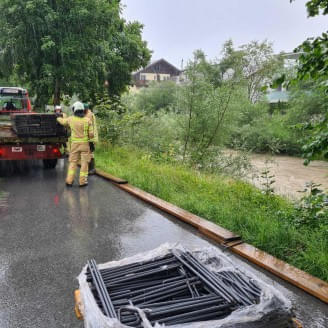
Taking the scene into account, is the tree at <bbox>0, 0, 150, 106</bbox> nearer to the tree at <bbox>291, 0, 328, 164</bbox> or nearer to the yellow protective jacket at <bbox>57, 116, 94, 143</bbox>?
the yellow protective jacket at <bbox>57, 116, 94, 143</bbox>

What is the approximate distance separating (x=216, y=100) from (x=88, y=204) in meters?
Answer: 6.21

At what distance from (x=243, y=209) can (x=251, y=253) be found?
148cm

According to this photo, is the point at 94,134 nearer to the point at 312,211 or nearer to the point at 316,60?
the point at 312,211

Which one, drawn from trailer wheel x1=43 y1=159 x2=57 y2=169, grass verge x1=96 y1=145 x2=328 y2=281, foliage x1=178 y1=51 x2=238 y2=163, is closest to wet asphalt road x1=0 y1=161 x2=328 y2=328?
grass verge x1=96 y1=145 x2=328 y2=281

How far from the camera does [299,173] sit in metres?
16.6

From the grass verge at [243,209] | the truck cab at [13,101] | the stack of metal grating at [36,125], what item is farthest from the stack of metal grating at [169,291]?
the truck cab at [13,101]

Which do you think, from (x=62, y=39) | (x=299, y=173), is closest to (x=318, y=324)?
(x=62, y=39)

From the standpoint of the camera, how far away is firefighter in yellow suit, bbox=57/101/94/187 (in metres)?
8.30

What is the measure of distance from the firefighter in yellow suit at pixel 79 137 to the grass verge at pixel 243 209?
1075 mm

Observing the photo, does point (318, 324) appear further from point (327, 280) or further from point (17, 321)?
point (17, 321)

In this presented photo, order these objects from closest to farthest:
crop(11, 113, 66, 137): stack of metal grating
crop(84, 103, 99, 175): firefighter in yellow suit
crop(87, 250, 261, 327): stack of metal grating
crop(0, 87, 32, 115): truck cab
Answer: crop(87, 250, 261, 327): stack of metal grating < crop(84, 103, 99, 175): firefighter in yellow suit < crop(11, 113, 66, 137): stack of metal grating < crop(0, 87, 32, 115): truck cab

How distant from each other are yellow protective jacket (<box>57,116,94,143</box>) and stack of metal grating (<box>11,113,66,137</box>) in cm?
100

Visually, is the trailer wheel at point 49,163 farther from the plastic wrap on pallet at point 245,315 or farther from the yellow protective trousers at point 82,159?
the plastic wrap on pallet at point 245,315

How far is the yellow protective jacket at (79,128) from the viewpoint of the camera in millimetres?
8305
